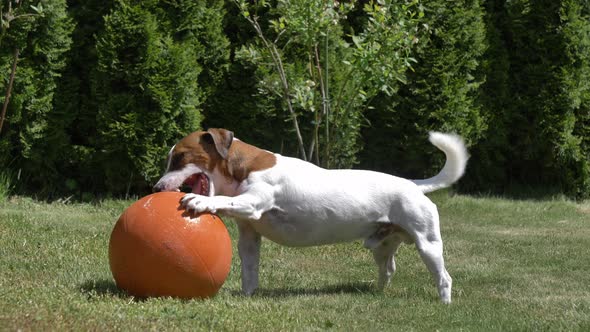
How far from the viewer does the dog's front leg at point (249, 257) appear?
6.41m

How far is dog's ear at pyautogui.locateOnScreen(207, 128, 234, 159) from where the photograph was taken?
6051 mm

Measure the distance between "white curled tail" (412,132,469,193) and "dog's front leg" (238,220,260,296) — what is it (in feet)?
4.43

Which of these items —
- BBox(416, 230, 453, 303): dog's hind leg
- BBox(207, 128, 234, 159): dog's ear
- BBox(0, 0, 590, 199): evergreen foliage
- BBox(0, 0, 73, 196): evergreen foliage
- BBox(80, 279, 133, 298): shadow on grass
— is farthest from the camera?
BBox(0, 0, 73, 196): evergreen foliage

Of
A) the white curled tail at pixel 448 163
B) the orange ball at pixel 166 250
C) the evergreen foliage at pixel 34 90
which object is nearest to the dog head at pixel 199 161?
the orange ball at pixel 166 250

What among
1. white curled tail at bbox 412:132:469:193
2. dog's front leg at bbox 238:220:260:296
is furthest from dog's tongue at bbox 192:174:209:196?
white curled tail at bbox 412:132:469:193

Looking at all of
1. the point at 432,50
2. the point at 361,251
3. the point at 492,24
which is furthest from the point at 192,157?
the point at 492,24

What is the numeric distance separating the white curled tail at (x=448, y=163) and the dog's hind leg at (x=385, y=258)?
482 mm

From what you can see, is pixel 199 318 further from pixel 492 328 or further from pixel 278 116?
pixel 278 116

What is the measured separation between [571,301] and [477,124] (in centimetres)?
579

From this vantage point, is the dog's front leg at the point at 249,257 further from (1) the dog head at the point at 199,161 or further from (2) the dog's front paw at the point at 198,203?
(2) the dog's front paw at the point at 198,203

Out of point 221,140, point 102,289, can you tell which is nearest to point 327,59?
point 221,140

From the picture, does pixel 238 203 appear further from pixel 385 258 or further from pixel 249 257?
pixel 385 258

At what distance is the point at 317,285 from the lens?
707 centimetres

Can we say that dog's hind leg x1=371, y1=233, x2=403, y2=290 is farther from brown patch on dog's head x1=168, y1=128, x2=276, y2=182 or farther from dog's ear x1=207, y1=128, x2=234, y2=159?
dog's ear x1=207, y1=128, x2=234, y2=159
